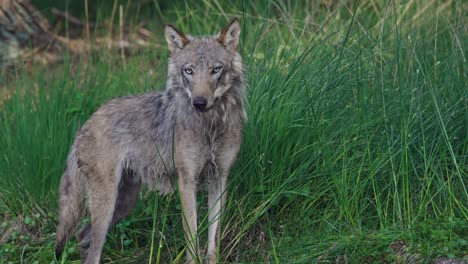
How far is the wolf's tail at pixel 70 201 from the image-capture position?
6379 millimetres

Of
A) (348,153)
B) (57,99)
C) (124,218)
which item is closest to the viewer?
(348,153)

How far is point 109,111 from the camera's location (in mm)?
6578

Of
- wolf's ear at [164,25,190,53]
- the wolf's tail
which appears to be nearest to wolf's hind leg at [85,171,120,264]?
the wolf's tail

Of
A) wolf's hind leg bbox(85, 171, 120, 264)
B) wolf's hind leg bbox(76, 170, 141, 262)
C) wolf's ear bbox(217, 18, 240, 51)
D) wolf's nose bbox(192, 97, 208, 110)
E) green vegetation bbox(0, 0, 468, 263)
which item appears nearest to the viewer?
wolf's nose bbox(192, 97, 208, 110)

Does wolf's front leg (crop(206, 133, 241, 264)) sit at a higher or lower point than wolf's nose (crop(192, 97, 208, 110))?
lower

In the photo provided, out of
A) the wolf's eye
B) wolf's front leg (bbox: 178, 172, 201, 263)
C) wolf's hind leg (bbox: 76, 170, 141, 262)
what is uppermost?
the wolf's eye

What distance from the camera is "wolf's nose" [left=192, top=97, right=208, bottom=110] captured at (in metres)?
5.50

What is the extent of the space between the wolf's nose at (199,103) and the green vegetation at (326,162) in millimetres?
769

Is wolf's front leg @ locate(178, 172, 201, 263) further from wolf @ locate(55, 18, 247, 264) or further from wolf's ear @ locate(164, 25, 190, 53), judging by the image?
wolf's ear @ locate(164, 25, 190, 53)

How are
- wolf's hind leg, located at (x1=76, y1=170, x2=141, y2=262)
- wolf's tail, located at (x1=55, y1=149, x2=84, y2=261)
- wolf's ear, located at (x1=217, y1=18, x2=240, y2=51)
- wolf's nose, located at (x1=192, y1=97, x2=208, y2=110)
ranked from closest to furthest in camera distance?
wolf's nose, located at (x1=192, y1=97, x2=208, y2=110) < wolf's ear, located at (x1=217, y1=18, x2=240, y2=51) < wolf's tail, located at (x1=55, y1=149, x2=84, y2=261) < wolf's hind leg, located at (x1=76, y1=170, x2=141, y2=262)

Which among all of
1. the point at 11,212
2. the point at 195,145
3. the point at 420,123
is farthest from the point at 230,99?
the point at 11,212

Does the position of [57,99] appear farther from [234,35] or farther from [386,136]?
[386,136]

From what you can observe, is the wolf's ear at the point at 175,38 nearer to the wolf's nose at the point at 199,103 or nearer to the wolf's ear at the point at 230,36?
the wolf's ear at the point at 230,36

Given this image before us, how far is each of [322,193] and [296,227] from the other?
0.31m
